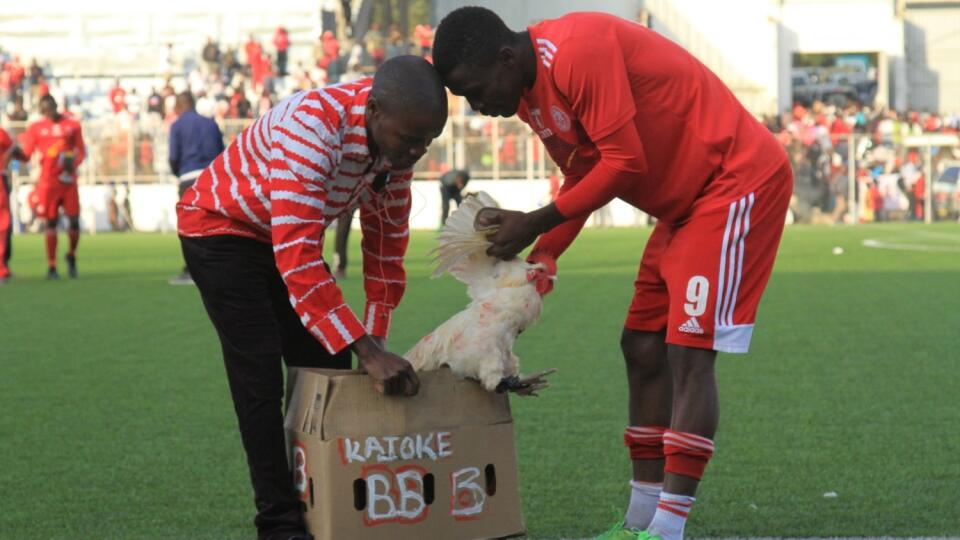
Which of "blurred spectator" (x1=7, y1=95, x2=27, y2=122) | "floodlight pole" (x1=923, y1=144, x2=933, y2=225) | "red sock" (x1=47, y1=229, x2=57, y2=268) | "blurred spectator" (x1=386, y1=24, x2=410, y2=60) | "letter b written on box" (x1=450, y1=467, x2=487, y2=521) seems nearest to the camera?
"letter b written on box" (x1=450, y1=467, x2=487, y2=521)

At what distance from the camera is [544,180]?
35188 mm

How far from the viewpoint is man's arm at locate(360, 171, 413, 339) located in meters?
5.01

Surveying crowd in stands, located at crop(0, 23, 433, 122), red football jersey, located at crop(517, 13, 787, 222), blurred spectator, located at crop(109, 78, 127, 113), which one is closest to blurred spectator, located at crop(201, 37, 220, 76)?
crowd in stands, located at crop(0, 23, 433, 122)

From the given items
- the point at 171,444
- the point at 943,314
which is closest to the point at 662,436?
the point at 171,444

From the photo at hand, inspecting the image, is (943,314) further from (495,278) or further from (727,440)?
(495,278)

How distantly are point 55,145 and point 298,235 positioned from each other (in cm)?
1437

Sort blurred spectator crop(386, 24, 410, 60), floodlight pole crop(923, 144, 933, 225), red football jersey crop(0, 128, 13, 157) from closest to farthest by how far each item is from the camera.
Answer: red football jersey crop(0, 128, 13, 157)
floodlight pole crop(923, 144, 933, 225)
blurred spectator crop(386, 24, 410, 60)

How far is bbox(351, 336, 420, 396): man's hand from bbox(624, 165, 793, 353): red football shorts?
83cm

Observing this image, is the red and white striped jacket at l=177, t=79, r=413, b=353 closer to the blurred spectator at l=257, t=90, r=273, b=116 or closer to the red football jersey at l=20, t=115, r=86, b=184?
the red football jersey at l=20, t=115, r=86, b=184

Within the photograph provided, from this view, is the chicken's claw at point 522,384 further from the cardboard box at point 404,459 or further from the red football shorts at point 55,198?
the red football shorts at point 55,198

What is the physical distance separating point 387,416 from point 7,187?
47.8ft

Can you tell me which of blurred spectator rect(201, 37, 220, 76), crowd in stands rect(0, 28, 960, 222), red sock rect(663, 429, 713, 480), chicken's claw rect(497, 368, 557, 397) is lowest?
red sock rect(663, 429, 713, 480)

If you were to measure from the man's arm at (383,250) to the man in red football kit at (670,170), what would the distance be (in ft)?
1.15

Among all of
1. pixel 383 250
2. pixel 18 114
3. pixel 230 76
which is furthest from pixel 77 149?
pixel 230 76
